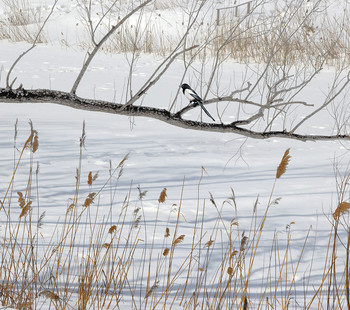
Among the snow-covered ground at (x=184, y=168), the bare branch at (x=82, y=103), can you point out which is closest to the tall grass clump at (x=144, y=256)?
the snow-covered ground at (x=184, y=168)

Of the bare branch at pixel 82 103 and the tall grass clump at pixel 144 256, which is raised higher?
the bare branch at pixel 82 103

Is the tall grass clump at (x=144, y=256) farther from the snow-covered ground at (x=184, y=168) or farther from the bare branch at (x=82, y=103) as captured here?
the bare branch at (x=82, y=103)

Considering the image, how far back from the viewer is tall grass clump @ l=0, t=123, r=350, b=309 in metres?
1.48

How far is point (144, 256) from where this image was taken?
1476mm

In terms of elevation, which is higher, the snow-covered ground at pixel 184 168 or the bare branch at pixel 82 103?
the bare branch at pixel 82 103

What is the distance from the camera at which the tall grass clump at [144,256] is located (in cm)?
148

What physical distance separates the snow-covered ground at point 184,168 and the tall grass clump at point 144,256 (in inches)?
1.2

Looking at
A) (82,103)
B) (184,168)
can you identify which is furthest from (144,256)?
(184,168)

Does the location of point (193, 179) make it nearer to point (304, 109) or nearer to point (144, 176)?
point (144, 176)

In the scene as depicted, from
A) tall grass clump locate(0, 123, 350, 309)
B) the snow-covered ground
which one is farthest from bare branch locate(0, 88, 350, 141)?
the snow-covered ground

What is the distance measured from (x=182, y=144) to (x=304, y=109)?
1878 mm

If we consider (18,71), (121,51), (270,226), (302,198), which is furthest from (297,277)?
(121,51)

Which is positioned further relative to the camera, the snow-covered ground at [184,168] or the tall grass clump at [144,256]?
the snow-covered ground at [184,168]

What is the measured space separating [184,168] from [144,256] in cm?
203
